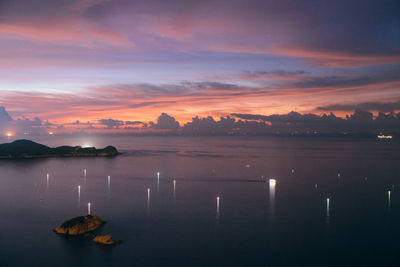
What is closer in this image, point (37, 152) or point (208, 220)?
point (208, 220)

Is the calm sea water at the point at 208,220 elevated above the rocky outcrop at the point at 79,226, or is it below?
below

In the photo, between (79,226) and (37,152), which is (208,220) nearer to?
(79,226)

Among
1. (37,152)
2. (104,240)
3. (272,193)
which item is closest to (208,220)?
(104,240)

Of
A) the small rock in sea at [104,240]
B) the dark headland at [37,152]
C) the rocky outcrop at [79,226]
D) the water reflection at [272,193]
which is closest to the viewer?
the small rock in sea at [104,240]

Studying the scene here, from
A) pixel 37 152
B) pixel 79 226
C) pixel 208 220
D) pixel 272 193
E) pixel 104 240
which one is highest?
pixel 37 152

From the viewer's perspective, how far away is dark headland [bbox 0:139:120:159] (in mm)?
156125

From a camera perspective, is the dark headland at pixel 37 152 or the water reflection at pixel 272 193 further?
the dark headland at pixel 37 152

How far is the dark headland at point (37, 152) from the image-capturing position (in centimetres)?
15612

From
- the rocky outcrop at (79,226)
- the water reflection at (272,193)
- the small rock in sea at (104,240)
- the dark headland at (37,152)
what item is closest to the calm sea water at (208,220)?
the water reflection at (272,193)

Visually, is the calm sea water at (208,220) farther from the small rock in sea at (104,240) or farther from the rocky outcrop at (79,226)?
the rocky outcrop at (79,226)

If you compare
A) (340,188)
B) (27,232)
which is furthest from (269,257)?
(340,188)

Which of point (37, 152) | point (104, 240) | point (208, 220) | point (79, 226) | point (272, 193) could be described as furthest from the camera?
point (37, 152)

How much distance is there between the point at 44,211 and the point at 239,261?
135 feet

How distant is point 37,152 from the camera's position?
167 meters
